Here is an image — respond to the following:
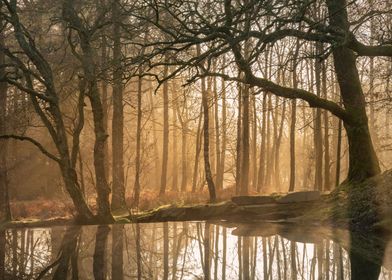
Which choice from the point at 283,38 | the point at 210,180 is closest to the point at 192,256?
the point at 283,38

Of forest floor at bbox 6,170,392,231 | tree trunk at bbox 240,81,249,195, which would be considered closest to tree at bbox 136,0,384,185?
forest floor at bbox 6,170,392,231

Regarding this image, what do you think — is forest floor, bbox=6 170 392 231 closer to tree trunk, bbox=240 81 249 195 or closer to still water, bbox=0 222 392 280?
still water, bbox=0 222 392 280

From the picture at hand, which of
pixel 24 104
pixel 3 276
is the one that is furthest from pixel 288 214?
pixel 24 104

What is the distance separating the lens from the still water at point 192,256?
362 centimetres

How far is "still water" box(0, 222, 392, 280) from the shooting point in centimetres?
362

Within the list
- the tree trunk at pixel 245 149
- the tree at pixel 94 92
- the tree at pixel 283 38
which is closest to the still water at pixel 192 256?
the tree at pixel 283 38

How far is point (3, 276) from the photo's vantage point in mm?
3697

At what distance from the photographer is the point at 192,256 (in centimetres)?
429

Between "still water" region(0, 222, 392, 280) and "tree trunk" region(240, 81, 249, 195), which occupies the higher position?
→ "tree trunk" region(240, 81, 249, 195)


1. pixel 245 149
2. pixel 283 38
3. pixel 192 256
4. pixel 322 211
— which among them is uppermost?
pixel 283 38

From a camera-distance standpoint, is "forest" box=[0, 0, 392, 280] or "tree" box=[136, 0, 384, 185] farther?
"tree" box=[136, 0, 384, 185]

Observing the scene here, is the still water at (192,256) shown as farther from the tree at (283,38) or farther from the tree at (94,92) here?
the tree at (94,92)

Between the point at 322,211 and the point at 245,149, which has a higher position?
the point at 245,149

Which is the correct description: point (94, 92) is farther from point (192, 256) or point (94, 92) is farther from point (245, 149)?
point (245, 149)
